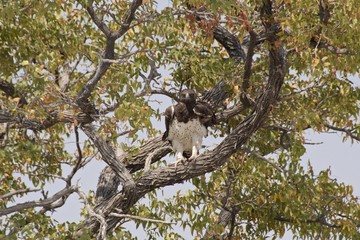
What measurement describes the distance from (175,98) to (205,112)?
4.05ft

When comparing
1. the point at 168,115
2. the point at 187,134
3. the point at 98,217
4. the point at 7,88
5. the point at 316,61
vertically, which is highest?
the point at 7,88

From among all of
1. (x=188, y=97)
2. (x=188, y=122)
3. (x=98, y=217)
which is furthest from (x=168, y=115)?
(x=98, y=217)

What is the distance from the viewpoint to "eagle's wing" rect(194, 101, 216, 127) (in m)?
11.8

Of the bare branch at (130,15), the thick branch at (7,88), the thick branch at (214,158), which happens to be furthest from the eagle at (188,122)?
the thick branch at (7,88)

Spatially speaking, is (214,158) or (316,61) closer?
(316,61)

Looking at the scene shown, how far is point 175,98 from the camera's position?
42.7 ft

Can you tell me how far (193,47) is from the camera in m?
13.4

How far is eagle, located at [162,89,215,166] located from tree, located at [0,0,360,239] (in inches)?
14.0

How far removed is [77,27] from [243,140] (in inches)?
127

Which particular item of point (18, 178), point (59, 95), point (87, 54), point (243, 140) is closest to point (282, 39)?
point (243, 140)

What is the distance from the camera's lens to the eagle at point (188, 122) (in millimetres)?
11734

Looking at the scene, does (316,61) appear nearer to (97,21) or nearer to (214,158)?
(214,158)

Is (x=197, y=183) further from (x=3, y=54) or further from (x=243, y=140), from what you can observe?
(x=3, y=54)

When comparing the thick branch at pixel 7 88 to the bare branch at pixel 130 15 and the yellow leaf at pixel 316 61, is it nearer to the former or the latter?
the bare branch at pixel 130 15
